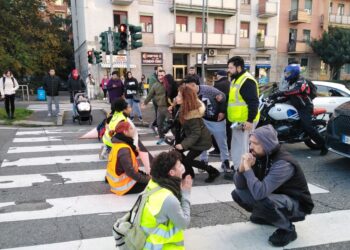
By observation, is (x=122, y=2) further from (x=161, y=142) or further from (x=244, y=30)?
(x=161, y=142)

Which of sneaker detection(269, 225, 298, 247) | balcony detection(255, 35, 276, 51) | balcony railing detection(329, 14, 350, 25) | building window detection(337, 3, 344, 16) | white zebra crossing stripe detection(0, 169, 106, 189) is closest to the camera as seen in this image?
sneaker detection(269, 225, 298, 247)

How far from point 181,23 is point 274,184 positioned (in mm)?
26827

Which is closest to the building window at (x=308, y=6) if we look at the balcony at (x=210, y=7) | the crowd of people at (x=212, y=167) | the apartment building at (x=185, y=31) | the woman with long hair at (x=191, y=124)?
the apartment building at (x=185, y=31)

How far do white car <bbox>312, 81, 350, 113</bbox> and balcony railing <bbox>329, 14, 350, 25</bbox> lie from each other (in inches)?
1167

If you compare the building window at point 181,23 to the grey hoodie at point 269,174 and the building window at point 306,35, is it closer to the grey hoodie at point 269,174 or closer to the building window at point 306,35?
the building window at point 306,35

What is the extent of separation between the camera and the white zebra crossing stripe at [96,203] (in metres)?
4.00

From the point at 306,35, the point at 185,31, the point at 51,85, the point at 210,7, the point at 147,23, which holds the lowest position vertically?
the point at 51,85

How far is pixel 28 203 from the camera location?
438 centimetres

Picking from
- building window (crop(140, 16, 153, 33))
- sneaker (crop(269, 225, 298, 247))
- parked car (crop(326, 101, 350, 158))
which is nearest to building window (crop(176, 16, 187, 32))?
building window (crop(140, 16, 153, 33))

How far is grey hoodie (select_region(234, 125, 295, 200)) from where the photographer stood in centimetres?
305

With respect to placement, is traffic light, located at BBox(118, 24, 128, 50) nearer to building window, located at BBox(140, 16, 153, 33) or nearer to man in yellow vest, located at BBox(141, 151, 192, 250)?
man in yellow vest, located at BBox(141, 151, 192, 250)

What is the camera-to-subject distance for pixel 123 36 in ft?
36.3

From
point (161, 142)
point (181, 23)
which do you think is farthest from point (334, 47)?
point (161, 142)

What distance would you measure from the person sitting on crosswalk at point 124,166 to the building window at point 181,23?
24796 millimetres
